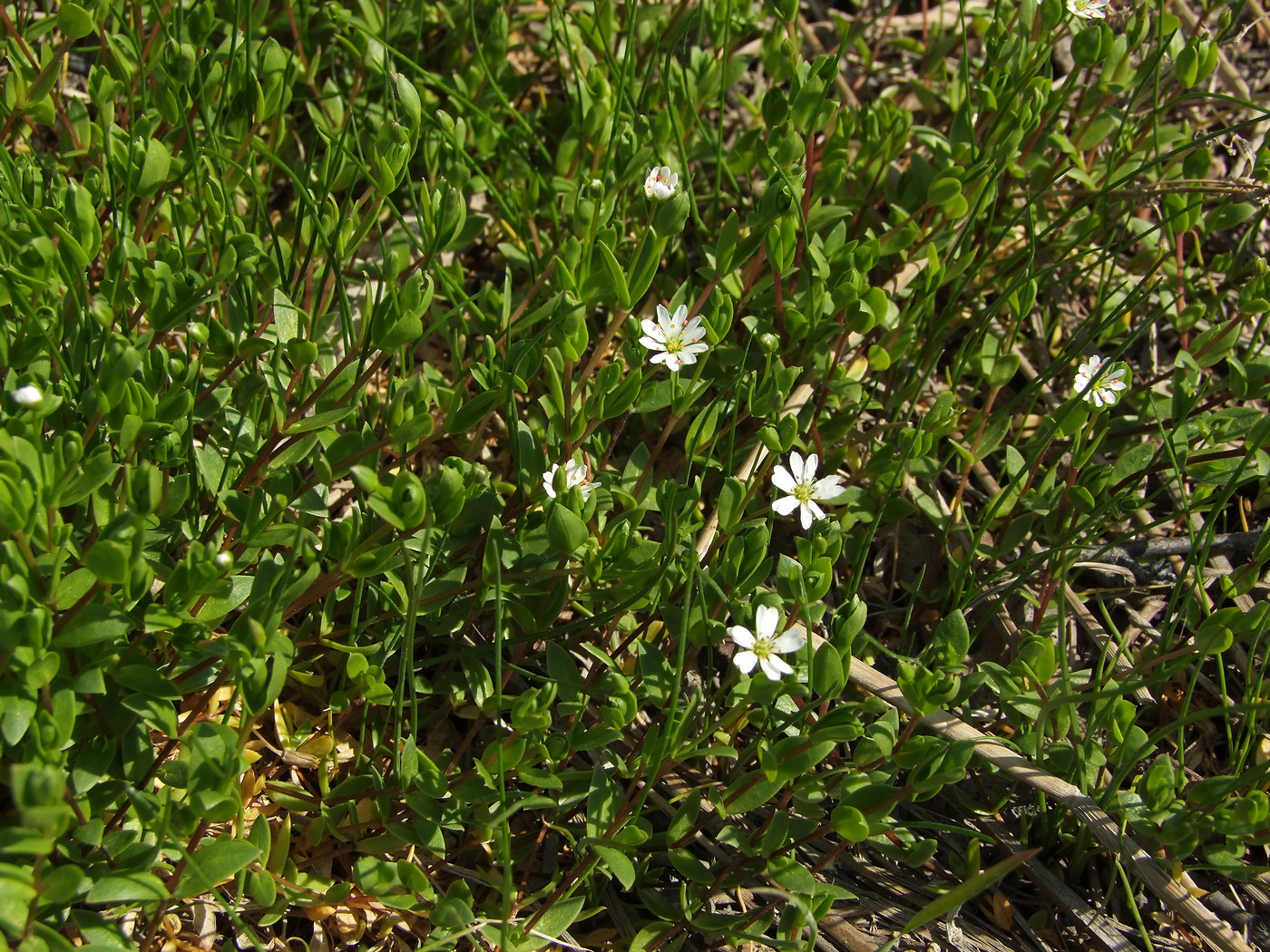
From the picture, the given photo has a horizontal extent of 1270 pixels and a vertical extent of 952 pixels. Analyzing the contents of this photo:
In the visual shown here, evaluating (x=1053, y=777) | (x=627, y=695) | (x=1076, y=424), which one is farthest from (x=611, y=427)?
(x=1053, y=777)

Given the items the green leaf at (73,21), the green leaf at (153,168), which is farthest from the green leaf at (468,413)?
the green leaf at (73,21)

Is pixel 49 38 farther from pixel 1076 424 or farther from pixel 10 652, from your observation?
pixel 1076 424

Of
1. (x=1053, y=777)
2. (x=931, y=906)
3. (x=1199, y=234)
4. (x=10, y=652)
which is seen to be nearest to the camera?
(x=10, y=652)

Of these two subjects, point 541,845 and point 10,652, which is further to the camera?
point 541,845

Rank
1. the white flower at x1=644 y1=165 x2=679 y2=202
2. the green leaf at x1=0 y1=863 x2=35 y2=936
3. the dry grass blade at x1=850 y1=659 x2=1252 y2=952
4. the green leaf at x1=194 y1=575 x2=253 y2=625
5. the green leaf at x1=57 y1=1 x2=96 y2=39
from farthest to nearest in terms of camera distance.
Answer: the white flower at x1=644 y1=165 x2=679 y2=202 < the green leaf at x1=57 y1=1 x2=96 y2=39 < the dry grass blade at x1=850 y1=659 x2=1252 y2=952 < the green leaf at x1=194 y1=575 x2=253 y2=625 < the green leaf at x1=0 y1=863 x2=35 y2=936

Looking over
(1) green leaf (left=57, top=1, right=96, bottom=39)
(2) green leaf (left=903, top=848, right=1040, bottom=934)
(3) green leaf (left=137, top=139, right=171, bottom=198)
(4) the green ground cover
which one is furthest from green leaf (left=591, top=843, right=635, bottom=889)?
(1) green leaf (left=57, top=1, right=96, bottom=39)

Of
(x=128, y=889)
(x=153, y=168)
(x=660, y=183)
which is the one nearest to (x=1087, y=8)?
(x=660, y=183)

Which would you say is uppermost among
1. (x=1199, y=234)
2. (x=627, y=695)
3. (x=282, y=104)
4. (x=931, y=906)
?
(x=1199, y=234)

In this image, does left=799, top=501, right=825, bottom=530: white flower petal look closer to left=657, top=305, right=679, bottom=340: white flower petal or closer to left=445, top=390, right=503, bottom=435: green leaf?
left=657, top=305, right=679, bottom=340: white flower petal
